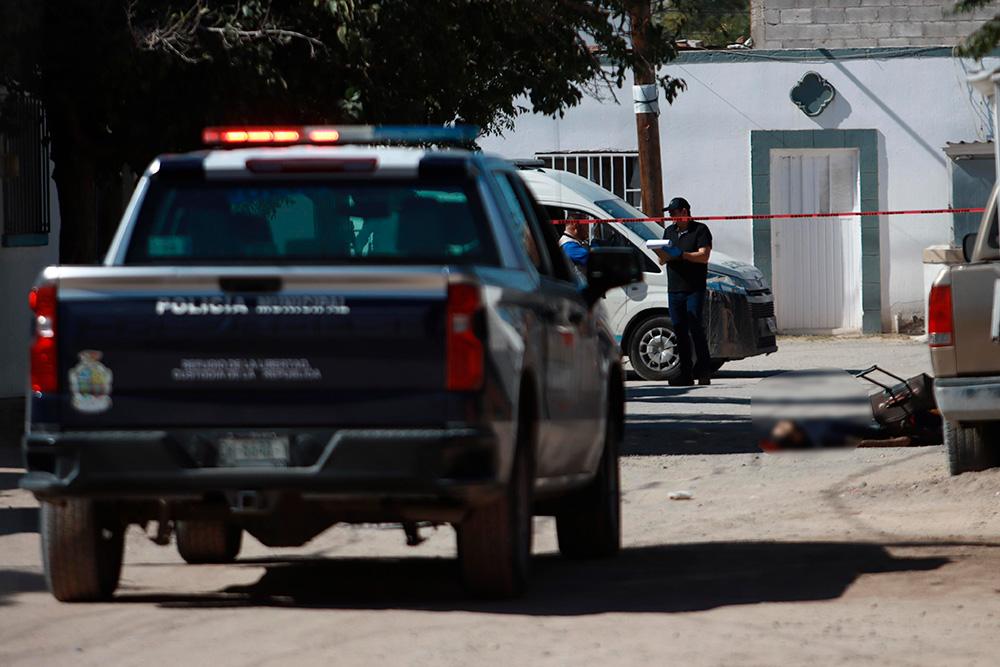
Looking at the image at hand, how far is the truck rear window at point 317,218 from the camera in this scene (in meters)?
6.10

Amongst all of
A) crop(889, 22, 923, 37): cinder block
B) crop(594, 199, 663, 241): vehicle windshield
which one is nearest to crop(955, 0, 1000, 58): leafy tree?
crop(594, 199, 663, 241): vehicle windshield

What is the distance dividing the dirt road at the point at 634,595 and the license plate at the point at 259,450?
1.85 ft

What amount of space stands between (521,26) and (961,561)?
7.11 meters

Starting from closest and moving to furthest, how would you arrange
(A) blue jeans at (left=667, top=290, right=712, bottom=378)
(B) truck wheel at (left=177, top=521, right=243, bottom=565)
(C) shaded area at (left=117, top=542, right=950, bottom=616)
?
(C) shaded area at (left=117, top=542, right=950, bottom=616), (B) truck wheel at (left=177, top=521, right=243, bottom=565), (A) blue jeans at (left=667, top=290, right=712, bottom=378)

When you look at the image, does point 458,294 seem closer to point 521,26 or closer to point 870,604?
point 870,604

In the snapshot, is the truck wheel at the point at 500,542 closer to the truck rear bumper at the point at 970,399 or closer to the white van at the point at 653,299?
the truck rear bumper at the point at 970,399

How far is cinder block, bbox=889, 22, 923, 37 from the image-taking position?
26156 mm

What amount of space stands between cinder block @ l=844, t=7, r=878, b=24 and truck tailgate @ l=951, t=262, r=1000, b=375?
736 inches

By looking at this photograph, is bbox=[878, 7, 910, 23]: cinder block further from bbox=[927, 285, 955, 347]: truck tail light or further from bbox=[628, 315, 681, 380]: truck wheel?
bbox=[927, 285, 955, 347]: truck tail light

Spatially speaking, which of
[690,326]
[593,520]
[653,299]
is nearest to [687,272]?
[690,326]

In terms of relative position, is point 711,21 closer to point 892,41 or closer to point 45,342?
point 892,41

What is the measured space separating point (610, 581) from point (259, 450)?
74.6 inches

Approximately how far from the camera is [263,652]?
16.6 ft

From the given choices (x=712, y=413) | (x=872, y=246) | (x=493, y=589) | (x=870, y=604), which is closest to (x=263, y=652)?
(x=493, y=589)
